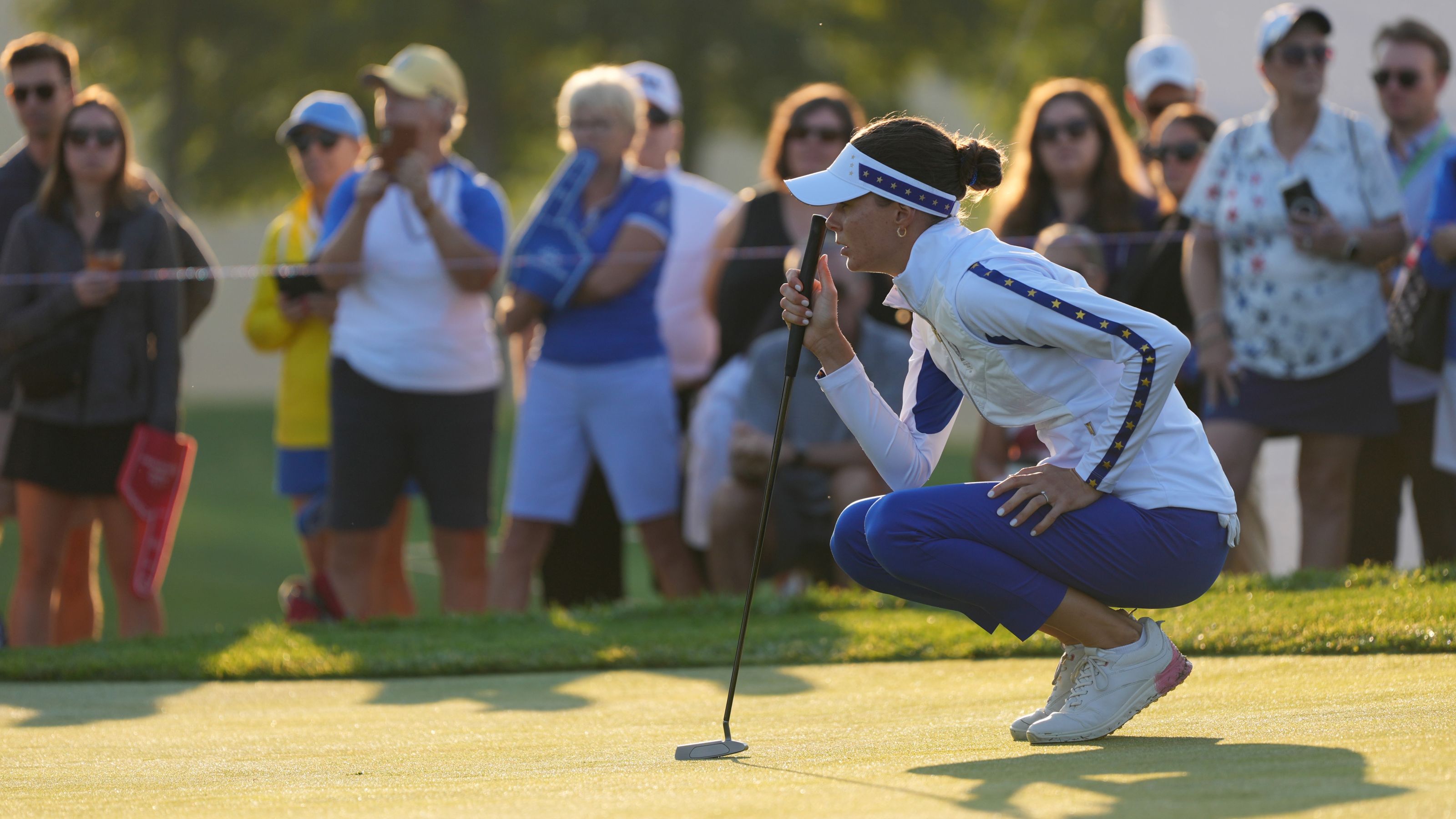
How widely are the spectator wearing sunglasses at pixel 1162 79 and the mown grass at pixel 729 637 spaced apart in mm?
2506

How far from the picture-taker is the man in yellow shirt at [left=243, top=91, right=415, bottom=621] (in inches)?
280

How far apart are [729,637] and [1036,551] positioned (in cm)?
236

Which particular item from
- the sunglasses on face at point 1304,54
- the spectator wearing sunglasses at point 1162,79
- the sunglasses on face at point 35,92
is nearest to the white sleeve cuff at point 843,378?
the sunglasses on face at point 1304,54

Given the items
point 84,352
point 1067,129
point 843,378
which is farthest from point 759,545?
point 84,352

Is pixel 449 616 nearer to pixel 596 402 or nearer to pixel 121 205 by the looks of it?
pixel 596 402

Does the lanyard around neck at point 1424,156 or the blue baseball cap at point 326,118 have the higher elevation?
the blue baseball cap at point 326,118

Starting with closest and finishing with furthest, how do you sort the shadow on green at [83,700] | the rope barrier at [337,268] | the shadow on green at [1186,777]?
the shadow on green at [1186,777]
the shadow on green at [83,700]
the rope barrier at [337,268]

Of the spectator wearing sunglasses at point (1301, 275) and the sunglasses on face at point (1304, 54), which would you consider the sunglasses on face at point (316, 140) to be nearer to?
the spectator wearing sunglasses at point (1301, 275)

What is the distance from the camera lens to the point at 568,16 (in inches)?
1139

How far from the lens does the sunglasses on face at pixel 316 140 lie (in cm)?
741

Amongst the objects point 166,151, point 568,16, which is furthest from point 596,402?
point 166,151

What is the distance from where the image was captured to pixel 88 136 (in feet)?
21.5

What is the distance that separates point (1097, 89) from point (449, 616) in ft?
10.6

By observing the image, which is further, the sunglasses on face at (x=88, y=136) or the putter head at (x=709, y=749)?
the sunglasses on face at (x=88, y=136)
